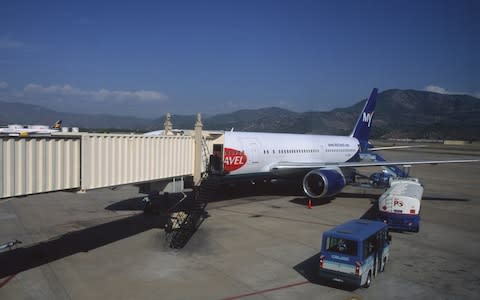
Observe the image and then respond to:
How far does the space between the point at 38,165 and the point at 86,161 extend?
1.45m

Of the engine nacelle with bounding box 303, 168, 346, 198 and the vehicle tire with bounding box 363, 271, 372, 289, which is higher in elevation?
the engine nacelle with bounding box 303, 168, 346, 198

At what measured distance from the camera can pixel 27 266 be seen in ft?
38.3

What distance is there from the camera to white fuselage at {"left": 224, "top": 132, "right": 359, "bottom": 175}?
21.4 metres

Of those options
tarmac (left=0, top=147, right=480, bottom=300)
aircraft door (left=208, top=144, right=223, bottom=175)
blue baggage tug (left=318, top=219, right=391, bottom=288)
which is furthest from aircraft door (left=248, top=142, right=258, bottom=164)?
blue baggage tug (left=318, top=219, right=391, bottom=288)

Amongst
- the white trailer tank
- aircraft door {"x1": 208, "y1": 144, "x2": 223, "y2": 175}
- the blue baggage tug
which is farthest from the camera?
aircraft door {"x1": 208, "y1": 144, "x2": 223, "y2": 175}

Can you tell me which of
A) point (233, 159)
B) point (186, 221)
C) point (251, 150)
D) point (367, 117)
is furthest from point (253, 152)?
point (367, 117)

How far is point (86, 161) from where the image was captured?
36.2 feet

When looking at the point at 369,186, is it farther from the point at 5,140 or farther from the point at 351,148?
the point at 5,140

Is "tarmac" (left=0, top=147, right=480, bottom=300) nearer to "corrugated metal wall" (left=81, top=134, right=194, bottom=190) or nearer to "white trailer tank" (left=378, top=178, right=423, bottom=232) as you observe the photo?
Result: "white trailer tank" (left=378, top=178, right=423, bottom=232)

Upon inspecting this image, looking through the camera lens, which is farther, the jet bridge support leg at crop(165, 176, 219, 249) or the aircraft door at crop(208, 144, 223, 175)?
the aircraft door at crop(208, 144, 223, 175)

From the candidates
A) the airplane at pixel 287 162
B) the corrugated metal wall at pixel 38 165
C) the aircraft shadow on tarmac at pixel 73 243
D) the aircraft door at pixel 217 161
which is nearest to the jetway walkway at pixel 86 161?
the corrugated metal wall at pixel 38 165

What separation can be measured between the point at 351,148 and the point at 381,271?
25983 millimetres

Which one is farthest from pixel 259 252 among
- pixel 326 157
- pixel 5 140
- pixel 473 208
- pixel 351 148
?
pixel 351 148

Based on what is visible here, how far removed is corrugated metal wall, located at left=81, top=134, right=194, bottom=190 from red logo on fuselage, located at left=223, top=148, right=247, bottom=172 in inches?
178
